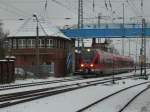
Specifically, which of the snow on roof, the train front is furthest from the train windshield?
the snow on roof

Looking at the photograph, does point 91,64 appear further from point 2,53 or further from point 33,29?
point 33,29

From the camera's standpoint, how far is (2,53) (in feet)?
204

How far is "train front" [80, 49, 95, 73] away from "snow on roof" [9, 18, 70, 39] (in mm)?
12868

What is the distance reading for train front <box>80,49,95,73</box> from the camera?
54.1 m

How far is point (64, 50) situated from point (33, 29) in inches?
212

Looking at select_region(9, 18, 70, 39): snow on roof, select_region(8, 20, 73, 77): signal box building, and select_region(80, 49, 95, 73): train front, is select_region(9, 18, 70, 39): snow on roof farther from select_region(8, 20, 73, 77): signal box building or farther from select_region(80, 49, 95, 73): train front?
select_region(80, 49, 95, 73): train front

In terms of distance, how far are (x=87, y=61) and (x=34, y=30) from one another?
1826 centimetres

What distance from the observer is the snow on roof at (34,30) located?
227ft

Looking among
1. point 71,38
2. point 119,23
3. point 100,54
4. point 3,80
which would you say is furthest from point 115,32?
point 3,80

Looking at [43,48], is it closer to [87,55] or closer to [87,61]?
[87,55]

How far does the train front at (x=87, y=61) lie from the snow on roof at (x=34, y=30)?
12.9 metres

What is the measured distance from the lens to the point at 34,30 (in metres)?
70.8

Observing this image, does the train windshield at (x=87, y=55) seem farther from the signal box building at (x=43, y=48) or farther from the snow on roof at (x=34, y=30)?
the snow on roof at (x=34, y=30)

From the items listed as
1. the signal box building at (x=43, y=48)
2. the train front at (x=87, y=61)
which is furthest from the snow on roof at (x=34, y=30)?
the train front at (x=87, y=61)
